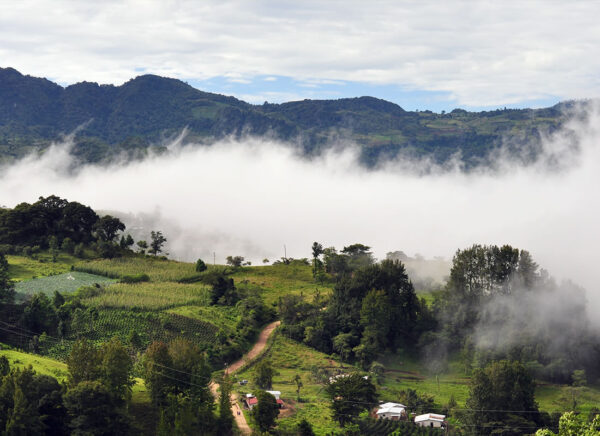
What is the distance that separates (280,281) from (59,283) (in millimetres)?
31890

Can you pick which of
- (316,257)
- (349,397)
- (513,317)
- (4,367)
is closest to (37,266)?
(316,257)

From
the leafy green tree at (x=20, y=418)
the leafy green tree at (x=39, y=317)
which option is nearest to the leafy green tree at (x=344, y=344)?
the leafy green tree at (x=39, y=317)

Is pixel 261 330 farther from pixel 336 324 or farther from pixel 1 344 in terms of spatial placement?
pixel 1 344

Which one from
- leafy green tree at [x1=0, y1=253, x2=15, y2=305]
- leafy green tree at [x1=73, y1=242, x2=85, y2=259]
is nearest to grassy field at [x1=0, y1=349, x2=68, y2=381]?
leafy green tree at [x1=0, y1=253, x2=15, y2=305]

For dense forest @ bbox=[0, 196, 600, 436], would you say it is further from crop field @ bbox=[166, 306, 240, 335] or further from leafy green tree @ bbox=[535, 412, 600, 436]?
leafy green tree @ bbox=[535, 412, 600, 436]

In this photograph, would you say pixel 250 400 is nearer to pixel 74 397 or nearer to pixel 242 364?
pixel 242 364

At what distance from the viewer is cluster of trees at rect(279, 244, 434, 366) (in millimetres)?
78812

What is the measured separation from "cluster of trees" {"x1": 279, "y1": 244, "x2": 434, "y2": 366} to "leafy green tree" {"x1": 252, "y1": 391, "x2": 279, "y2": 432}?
22.0m

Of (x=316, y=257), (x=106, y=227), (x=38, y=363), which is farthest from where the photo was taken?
(x=106, y=227)

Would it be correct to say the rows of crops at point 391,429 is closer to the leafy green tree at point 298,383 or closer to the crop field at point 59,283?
the leafy green tree at point 298,383

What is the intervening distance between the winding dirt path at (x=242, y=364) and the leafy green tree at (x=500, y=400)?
19864mm

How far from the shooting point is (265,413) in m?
55.4

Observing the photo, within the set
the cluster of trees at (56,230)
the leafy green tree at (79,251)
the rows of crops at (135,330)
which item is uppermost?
the cluster of trees at (56,230)

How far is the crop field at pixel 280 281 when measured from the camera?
316 feet
